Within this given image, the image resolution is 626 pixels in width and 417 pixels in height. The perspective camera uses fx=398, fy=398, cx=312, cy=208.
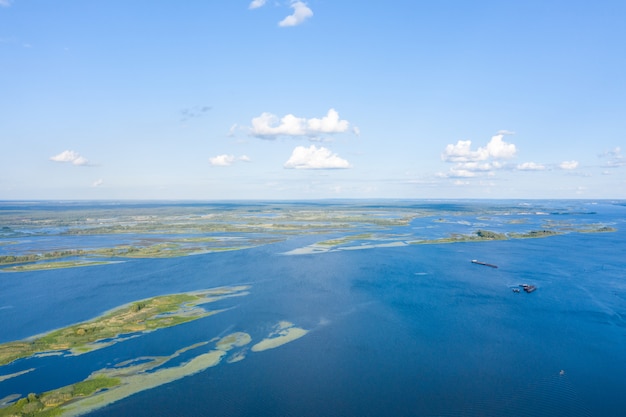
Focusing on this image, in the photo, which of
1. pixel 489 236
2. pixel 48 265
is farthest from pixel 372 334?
pixel 489 236

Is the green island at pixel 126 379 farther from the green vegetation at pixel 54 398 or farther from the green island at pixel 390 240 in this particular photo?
the green island at pixel 390 240

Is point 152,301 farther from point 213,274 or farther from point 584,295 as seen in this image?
point 584,295

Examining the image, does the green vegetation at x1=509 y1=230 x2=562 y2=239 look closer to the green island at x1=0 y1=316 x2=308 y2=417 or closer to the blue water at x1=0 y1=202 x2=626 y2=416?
the blue water at x1=0 y1=202 x2=626 y2=416

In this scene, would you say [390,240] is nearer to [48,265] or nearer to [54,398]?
[48,265]

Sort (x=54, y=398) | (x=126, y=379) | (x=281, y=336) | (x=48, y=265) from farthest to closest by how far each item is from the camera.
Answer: (x=48, y=265) → (x=281, y=336) → (x=126, y=379) → (x=54, y=398)

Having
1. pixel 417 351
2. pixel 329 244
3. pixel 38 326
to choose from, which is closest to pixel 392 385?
pixel 417 351
